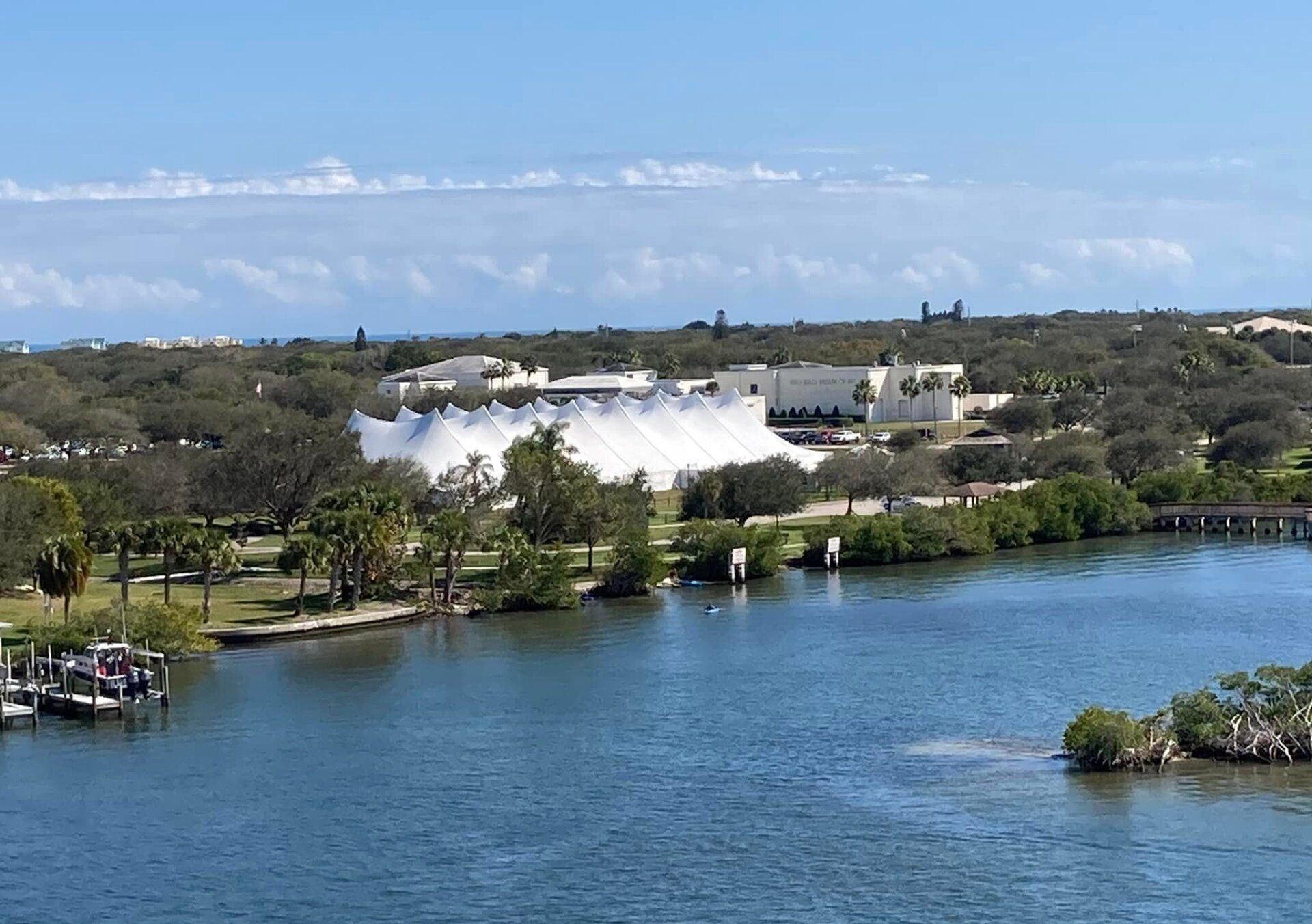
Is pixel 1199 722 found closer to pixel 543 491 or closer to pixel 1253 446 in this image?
pixel 543 491

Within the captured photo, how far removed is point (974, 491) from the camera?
89.0 m

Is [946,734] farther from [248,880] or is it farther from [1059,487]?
[1059,487]

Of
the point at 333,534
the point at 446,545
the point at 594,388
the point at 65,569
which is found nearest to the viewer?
the point at 65,569

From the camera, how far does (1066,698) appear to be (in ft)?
155

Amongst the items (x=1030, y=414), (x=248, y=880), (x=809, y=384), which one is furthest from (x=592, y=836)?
(x=809, y=384)

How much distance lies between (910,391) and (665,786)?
88602 mm

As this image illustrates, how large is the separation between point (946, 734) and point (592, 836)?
10.2 m

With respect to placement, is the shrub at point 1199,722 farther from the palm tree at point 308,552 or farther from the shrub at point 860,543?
the shrub at point 860,543

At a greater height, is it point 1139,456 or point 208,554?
point 1139,456

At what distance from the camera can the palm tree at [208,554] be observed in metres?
58.2

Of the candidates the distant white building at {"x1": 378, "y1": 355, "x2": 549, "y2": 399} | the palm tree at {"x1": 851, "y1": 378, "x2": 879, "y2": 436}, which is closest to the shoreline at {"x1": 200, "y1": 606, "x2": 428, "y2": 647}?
the palm tree at {"x1": 851, "y1": 378, "x2": 879, "y2": 436}

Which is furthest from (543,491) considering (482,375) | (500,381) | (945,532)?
(500,381)

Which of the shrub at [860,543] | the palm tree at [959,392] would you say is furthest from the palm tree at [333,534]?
the palm tree at [959,392]

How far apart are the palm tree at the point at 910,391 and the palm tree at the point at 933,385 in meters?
0.38
